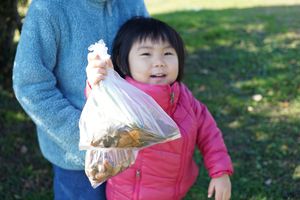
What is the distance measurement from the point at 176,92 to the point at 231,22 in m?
6.76

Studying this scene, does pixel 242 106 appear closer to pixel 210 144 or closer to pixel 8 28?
pixel 8 28

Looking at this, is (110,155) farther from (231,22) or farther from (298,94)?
(231,22)

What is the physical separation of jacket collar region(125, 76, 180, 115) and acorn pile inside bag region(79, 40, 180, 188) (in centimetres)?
A: 17

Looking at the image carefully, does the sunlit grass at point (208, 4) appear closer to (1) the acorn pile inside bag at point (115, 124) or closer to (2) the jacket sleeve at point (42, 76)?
(2) the jacket sleeve at point (42, 76)

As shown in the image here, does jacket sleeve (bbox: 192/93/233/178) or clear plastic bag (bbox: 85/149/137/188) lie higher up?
clear plastic bag (bbox: 85/149/137/188)

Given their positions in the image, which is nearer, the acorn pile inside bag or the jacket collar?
the acorn pile inside bag

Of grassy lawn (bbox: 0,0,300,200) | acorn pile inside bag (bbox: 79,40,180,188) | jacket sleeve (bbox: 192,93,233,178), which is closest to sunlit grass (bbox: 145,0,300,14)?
grassy lawn (bbox: 0,0,300,200)

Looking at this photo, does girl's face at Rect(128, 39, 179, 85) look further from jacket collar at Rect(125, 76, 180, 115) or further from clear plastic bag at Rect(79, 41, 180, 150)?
clear plastic bag at Rect(79, 41, 180, 150)

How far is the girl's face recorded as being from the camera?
2.28 meters

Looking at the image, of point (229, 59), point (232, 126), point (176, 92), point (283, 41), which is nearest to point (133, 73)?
point (176, 92)

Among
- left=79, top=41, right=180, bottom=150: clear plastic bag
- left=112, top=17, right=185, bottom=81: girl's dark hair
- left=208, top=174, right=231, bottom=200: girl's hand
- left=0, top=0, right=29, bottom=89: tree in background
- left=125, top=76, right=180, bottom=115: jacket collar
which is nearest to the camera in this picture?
left=79, top=41, right=180, bottom=150: clear plastic bag

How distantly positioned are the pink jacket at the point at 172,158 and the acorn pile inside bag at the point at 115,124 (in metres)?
0.22

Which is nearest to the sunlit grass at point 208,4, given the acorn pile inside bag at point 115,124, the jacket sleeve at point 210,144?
the jacket sleeve at point 210,144

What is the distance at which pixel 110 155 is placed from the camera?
2.05 m
